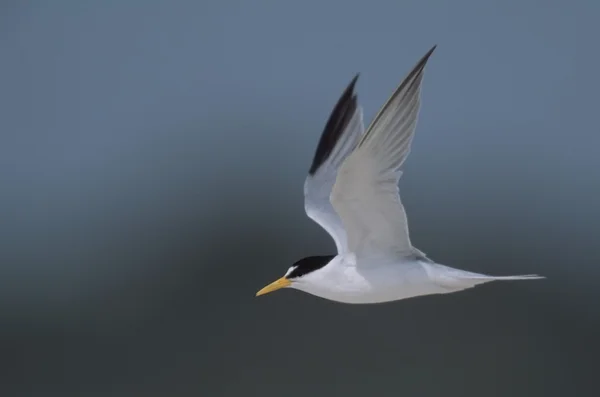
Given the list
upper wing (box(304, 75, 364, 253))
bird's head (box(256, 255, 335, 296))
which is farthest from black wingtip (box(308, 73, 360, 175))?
bird's head (box(256, 255, 335, 296))

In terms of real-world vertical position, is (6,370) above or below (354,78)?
below

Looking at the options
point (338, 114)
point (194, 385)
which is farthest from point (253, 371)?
point (338, 114)

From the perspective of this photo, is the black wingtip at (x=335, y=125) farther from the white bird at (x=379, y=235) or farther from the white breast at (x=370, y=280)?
the white breast at (x=370, y=280)

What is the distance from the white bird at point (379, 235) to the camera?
4.55m

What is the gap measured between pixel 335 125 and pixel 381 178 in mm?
1281

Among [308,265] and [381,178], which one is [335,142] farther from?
[381,178]

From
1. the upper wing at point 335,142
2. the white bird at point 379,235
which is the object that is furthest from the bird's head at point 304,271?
the upper wing at point 335,142

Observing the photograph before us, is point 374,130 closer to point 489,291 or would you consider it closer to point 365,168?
point 365,168

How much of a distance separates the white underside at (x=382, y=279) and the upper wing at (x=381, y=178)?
7cm

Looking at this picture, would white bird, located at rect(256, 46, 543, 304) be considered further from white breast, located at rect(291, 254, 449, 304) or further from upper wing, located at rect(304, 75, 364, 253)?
upper wing, located at rect(304, 75, 364, 253)

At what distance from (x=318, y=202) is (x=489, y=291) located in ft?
31.6

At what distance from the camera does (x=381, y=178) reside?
4.69 m

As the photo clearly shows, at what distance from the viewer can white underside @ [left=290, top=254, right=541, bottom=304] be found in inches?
189

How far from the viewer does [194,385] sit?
14.3 meters
